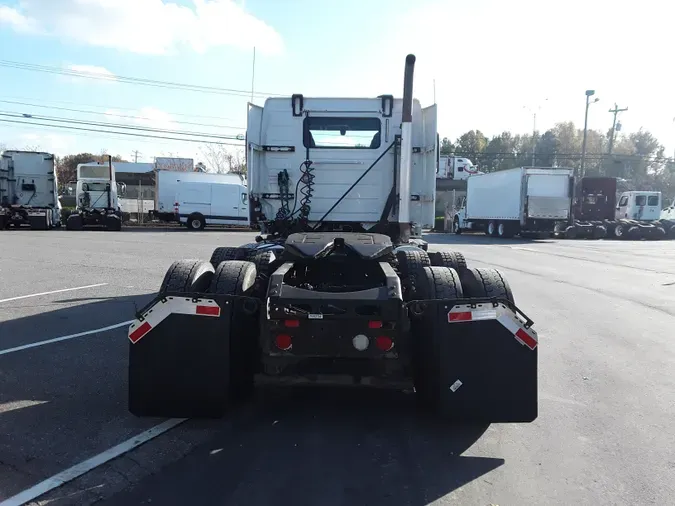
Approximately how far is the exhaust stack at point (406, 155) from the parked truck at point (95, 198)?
25432 millimetres

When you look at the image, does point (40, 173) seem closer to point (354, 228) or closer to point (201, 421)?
point (354, 228)

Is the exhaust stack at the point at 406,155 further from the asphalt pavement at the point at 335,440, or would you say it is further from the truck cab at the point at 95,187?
the truck cab at the point at 95,187

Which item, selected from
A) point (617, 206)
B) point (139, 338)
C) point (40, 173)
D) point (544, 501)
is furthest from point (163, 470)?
point (617, 206)

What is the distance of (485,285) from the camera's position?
442 centimetres

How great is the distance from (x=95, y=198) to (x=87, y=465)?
2851 cm

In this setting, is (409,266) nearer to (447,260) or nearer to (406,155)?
(447,260)

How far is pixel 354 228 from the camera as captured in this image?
7.93 m

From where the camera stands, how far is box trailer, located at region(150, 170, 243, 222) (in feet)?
107

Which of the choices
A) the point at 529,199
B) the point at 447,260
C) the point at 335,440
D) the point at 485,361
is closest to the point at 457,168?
the point at 529,199

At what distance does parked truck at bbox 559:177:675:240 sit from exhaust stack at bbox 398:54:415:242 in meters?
26.3

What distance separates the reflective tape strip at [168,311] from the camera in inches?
162

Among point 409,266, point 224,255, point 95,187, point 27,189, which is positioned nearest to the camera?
point 409,266

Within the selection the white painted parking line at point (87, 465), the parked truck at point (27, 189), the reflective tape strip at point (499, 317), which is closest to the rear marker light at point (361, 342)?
the reflective tape strip at point (499, 317)

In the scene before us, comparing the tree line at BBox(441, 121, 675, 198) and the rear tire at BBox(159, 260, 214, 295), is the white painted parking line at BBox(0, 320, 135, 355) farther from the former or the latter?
the tree line at BBox(441, 121, 675, 198)
